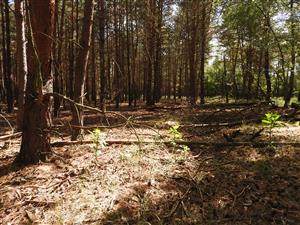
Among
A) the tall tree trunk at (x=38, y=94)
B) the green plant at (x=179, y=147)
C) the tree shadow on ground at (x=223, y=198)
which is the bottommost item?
the tree shadow on ground at (x=223, y=198)

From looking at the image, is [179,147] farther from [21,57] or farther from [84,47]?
[21,57]

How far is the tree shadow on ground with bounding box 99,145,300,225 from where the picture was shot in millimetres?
4066


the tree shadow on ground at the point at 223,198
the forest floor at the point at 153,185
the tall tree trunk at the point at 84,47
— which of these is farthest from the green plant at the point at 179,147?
the tall tree trunk at the point at 84,47

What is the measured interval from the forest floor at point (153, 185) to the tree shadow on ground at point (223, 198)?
0.01m

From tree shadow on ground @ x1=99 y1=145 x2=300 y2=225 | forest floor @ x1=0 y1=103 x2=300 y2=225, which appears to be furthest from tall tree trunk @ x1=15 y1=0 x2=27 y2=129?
tree shadow on ground @ x1=99 y1=145 x2=300 y2=225

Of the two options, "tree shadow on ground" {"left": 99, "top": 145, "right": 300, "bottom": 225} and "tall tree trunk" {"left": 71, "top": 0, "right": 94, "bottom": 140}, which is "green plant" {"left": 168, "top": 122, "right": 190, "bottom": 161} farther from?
"tall tree trunk" {"left": 71, "top": 0, "right": 94, "bottom": 140}

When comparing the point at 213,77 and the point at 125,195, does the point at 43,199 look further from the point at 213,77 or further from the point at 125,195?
the point at 213,77

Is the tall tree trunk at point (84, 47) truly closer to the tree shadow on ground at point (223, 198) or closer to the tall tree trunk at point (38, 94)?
the tall tree trunk at point (38, 94)

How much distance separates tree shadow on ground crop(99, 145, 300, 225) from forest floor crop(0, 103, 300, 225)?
14 millimetres

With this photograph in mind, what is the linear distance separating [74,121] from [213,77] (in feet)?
127

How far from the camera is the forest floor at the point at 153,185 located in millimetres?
4098

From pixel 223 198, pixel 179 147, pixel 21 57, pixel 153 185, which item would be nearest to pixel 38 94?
pixel 153 185

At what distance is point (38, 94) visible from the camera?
5.07m

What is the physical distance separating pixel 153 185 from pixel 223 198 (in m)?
1.18
